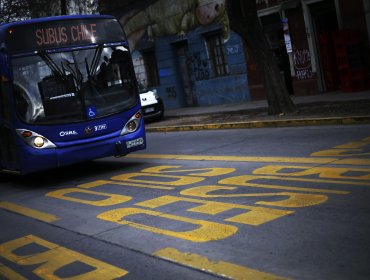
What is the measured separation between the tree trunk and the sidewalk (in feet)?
2.01

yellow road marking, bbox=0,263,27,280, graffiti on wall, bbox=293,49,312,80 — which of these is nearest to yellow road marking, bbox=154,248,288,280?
yellow road marking, bbox=0,263,27,280

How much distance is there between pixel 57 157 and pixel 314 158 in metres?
4.40

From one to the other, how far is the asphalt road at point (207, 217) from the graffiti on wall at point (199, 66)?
12546 mm

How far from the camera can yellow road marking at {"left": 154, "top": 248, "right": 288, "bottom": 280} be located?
4.26 meters

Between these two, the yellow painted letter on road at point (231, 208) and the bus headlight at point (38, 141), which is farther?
the bus headlight at point (38, 141)

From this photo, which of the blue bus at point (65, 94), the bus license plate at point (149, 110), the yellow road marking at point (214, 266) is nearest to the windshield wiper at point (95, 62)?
the blue bus at point (65, 94)

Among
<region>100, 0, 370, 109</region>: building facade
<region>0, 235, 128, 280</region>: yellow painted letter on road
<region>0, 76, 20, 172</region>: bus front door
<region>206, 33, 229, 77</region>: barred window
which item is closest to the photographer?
<region>0, 235, 128, 280</region>: yellow painted letter on road

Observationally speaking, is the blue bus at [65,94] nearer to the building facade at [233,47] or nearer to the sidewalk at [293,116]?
the sidewalk at [293,116]

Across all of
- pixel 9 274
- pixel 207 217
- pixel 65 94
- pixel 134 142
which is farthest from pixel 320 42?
pixel 9 274

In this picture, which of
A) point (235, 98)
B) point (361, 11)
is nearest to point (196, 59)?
point (235, 98)

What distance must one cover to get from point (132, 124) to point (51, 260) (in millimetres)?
5107

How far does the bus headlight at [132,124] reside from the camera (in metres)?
10.2

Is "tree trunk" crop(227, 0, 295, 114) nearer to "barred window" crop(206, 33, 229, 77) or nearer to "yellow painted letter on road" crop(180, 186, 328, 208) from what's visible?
"barred window" crop(206, 33, 229, 77)

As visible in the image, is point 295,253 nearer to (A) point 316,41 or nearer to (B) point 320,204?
(B) point 320,204
